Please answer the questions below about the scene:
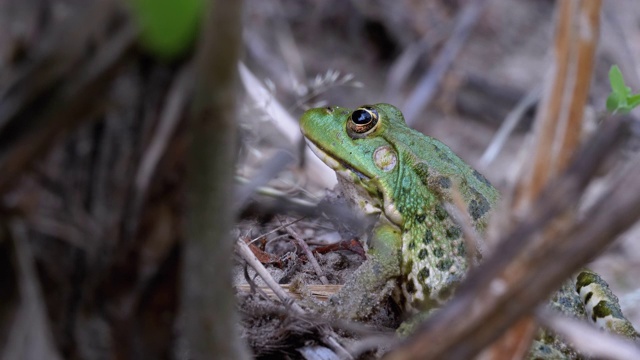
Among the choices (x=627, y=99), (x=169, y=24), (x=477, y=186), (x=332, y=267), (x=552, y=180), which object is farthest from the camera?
(x=332, y=267)

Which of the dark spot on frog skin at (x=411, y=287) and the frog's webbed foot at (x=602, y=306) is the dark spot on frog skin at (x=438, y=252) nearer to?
the dark spot on frog skin at (x=411, y=287)

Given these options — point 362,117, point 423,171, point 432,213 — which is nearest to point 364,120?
point 362,117

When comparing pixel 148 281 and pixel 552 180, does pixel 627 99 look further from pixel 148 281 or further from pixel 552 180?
pixel 148 281

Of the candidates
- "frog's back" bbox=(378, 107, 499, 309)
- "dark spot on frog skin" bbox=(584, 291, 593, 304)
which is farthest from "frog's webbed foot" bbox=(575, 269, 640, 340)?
"frog's back" bbox=(378, 107, 499, 309)

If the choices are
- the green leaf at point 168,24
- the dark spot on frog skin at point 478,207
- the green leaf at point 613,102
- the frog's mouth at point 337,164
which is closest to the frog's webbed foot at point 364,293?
the dark spot on frog skin at point 478,207

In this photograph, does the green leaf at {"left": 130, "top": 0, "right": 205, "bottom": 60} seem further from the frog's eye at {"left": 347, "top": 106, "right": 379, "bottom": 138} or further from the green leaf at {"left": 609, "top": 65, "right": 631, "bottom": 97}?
the frog's eye at {"left": 347, "top": 106, "right": 379, "bottom": 138}

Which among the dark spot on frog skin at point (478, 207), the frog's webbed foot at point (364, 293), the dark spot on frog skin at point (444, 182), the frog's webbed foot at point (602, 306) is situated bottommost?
the frog's webbed foot at point (364, 293)

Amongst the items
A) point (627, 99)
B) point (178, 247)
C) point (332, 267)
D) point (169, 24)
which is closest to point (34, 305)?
point (178, 247)
